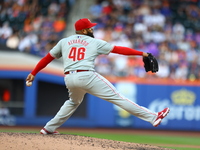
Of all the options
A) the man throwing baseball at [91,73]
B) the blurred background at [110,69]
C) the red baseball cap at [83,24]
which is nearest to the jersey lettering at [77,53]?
the man throwing baseball at [91,73]

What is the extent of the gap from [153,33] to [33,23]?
442 centimetres

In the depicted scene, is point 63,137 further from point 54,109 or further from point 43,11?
point 43,11

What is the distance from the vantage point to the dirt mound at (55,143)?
525cm

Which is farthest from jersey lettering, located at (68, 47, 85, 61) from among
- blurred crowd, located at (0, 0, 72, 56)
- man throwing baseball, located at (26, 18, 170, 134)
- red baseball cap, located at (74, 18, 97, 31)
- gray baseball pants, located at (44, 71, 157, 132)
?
blurred crowd, located at (0, 0, 72, 56)

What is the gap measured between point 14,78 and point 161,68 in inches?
197

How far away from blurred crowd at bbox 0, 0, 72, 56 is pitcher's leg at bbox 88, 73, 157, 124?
8609 mm

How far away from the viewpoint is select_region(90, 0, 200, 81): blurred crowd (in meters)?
13.9

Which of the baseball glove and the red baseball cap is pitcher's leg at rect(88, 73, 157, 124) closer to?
the baseball glove

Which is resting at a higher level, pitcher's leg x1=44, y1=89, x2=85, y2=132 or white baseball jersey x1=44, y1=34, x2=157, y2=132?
white baseball jersey x1=44, y1=34, x2=157, y2=132

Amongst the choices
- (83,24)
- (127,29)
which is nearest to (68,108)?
(83,24)

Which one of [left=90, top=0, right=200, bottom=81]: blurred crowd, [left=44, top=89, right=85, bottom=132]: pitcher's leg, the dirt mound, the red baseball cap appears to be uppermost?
[left=90, top=0, right=200, bottom=81]: blurred crowd

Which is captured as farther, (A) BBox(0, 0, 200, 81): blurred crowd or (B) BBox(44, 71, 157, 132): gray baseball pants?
(A) BBox(0, 0, 200, 81): blurred crowd

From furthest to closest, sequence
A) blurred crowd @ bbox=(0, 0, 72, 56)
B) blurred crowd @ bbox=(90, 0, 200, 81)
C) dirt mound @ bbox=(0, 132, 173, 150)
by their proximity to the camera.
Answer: blurred crowd @ bbox=(0, 0, 72, 56)
blurred crowd @ bbox=(90, 0, 200, 81)
dirt mound @ bbox=(0, 132, 173, 150)

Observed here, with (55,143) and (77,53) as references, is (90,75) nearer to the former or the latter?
(77,53)
